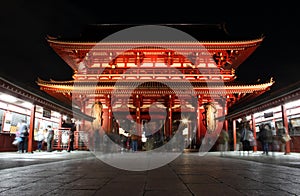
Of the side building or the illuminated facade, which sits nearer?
the side building

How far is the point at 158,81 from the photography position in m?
18.3

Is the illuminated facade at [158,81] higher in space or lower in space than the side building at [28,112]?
higher

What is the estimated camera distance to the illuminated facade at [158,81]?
1700cm

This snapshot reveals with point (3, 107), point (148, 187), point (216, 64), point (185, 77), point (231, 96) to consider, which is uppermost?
point (216, 64)

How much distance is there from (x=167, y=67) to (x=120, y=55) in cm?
426

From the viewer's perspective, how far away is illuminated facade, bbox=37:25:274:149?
55.8 ft

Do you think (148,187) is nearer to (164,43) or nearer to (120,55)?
(164,43)

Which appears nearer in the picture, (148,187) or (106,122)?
(148,187)

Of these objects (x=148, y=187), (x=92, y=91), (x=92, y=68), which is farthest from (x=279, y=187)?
(x=92, y=68)

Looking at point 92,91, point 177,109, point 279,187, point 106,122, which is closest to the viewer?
point 279,187

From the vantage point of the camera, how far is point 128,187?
10.3 feet

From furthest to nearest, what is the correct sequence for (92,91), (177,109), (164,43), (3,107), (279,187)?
1. (177,109)
2. (164,43)
3. (92,91)
4. (3,107)
5. (279,187)

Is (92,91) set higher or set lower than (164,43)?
lower

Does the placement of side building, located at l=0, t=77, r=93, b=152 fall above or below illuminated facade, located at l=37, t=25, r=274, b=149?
below
